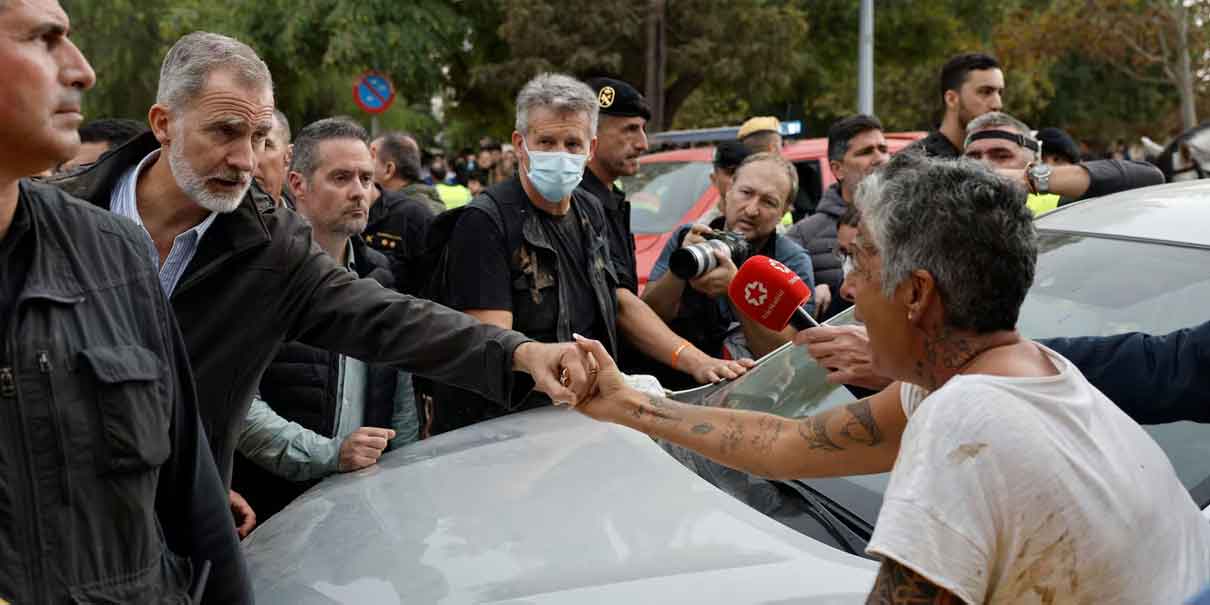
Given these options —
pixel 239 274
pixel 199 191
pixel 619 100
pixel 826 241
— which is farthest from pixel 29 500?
pixel 826 241

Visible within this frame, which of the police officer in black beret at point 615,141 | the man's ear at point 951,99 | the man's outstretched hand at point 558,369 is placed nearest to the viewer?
the man's outstretched hand at point 558,369

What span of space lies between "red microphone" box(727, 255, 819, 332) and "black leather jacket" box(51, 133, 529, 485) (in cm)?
57

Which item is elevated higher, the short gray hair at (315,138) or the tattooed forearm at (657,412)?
the short gray hair at (315,138)

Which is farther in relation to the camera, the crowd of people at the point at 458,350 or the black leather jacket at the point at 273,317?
the black leather jacket at the point at 273,317

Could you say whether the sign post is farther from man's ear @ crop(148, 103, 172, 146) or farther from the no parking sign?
man's ear @ crop(148, 103, 172, 146)

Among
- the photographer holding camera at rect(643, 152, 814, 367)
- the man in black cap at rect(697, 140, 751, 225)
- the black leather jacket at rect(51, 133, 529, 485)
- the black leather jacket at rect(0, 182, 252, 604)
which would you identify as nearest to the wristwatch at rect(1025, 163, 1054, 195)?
the photographer holding camera at rect(643, 152, 814, 367)

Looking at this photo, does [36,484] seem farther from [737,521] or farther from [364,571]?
[737,521]

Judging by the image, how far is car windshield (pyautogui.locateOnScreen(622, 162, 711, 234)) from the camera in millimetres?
8602

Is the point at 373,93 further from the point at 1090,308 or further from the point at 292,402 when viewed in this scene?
the point at 1090,308

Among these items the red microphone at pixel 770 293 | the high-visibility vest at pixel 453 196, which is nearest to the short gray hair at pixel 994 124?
the red microphone at pixel 770 293

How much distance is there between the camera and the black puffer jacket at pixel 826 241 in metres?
5.48

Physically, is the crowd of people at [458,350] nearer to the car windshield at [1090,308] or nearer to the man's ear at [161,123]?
the man's ear at [161,123]

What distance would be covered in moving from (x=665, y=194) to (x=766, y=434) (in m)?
6.32

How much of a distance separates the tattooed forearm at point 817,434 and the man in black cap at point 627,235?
37.2 inches
